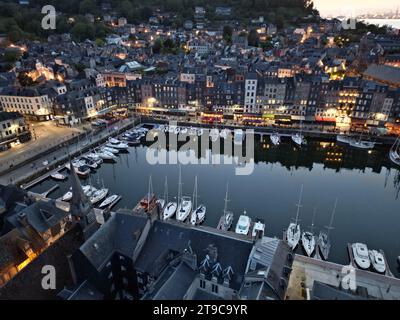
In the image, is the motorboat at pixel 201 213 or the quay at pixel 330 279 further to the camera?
the motorboat at pixel 201 213

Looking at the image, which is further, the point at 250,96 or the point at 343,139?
the point at 250,96

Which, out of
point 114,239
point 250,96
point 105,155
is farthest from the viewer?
point 250,96

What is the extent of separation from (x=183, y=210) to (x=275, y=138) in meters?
37.6

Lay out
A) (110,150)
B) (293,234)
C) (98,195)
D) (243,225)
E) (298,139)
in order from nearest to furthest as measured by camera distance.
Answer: (293,234) < (243,225) < (98,195) < (110,150) < (298,139)

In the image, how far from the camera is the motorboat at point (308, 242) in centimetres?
3662

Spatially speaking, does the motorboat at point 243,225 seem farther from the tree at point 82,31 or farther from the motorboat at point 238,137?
the tree at point 82,31

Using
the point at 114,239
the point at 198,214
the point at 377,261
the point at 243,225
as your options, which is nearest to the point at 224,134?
the point at 198,214

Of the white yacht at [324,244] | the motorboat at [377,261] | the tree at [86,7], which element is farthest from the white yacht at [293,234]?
the tree at [86,7]

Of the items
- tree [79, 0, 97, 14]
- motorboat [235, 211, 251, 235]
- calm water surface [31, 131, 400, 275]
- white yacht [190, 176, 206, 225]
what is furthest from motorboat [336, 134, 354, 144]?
tree [79, 0, 97, 14]

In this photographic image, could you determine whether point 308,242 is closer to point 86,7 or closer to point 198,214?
point 198,214

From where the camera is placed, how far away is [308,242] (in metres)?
37.7

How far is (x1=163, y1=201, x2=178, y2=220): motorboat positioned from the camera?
1709 inches

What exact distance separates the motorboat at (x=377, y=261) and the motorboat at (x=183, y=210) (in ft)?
83.1

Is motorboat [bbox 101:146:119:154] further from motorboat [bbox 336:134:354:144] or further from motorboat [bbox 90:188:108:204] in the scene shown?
motorboat [bbox 336:134:354:144]
